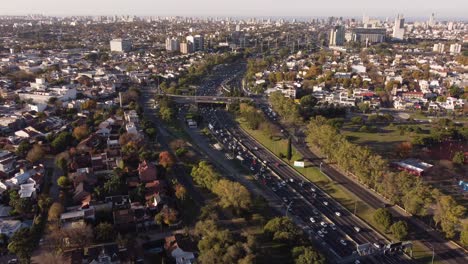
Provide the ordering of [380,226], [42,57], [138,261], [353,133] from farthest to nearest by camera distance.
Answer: [42,57] → [353,133] → [380,226] → [138,261]

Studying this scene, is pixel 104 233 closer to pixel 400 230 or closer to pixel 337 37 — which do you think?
pixel 400 230

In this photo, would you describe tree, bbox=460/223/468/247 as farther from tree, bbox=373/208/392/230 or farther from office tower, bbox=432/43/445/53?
office tower, bbox=432/43/445/53

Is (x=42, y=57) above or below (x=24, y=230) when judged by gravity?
above

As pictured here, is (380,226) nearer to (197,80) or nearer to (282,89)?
(282,89)

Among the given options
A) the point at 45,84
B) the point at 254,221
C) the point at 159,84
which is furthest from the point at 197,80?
the point at 254,221

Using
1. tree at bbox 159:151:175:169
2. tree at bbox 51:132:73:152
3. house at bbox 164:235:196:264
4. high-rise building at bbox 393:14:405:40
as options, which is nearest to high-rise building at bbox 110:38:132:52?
tree at bbox 51:132:73:152

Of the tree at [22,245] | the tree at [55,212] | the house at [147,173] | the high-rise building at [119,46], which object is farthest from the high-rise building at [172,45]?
the tree at [22,245]

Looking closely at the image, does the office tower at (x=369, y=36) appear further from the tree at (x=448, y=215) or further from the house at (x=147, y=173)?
the house at (x=147, y=173)

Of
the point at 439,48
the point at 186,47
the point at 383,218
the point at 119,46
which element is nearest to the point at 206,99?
the point at 383,218
